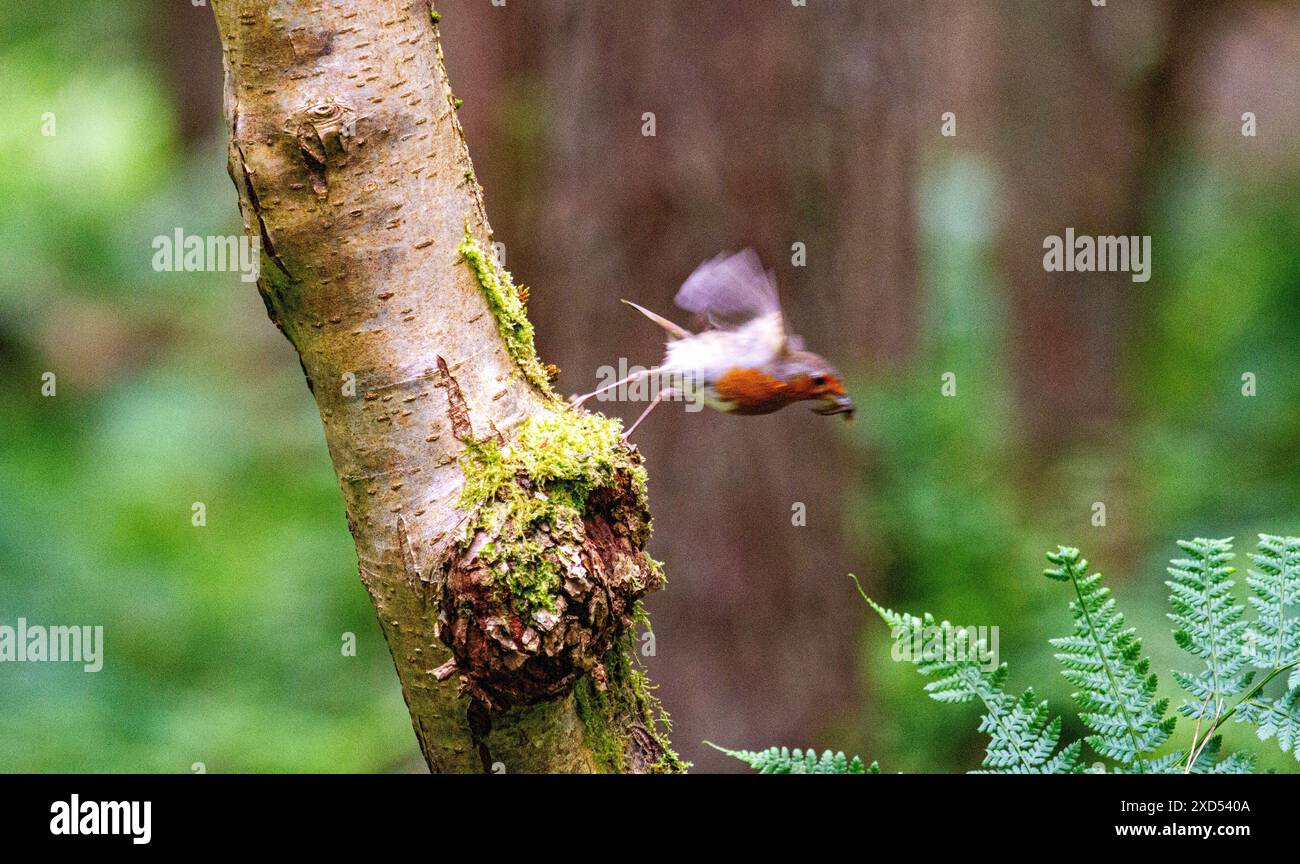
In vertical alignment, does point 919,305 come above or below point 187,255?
below

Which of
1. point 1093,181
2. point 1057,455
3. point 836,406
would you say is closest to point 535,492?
point 836,406

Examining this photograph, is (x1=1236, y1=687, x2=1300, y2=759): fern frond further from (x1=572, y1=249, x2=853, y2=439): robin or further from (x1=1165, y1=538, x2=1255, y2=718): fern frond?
(x1=572, y1=249, x2=853, y2=439): robin

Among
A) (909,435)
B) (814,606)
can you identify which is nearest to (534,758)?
(814,606)

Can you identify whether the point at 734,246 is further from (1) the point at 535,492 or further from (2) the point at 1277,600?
(2) the point at 1277,600

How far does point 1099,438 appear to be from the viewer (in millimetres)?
7598

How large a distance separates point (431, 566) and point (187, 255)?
6.35m

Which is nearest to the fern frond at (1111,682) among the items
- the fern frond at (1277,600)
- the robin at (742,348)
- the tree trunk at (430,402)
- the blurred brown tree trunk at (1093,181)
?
the fern frond at (1277,600)

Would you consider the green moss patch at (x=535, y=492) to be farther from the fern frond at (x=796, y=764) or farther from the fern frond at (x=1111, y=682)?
the fern frond at (x=1111, y=682)

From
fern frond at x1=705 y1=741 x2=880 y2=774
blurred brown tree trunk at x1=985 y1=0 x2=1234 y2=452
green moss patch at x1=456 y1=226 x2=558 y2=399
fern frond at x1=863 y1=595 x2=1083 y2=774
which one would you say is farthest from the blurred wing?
blurred brown tree trunk at x1=985 y1=0 x2=1234 y2=452

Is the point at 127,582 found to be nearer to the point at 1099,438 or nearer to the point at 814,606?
the point at 814,606

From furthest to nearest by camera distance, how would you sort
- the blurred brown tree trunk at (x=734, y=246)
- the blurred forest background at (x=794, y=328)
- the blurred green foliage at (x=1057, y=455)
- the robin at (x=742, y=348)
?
the blurred green foliage at (x=1057, y=455)
the blurred forest background at (x=794, y=328)
the blurred brown tree trunk at (x=734, y=246)
the robin at (x=742, y=348)

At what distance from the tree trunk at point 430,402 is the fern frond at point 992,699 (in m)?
0.43

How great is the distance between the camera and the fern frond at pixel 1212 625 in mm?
1481

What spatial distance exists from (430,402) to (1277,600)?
121 cm
